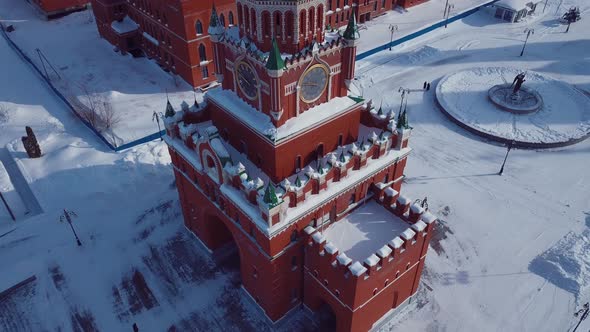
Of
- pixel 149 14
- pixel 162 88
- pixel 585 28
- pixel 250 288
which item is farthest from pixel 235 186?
pixel 585 28

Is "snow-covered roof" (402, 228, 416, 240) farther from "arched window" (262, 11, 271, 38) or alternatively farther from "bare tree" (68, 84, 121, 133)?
"bare tree" (68, 84, 121, 133)


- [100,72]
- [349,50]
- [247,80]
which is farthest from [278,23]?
[100,72]

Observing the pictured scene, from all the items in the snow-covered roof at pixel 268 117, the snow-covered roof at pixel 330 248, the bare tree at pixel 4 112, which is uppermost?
the snow-covered roof at pixel 268 117

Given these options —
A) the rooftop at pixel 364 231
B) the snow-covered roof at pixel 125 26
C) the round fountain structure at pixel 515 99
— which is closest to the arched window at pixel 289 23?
the rooftop at pixel 364 231

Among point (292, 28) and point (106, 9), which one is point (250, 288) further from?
point (106, 9)

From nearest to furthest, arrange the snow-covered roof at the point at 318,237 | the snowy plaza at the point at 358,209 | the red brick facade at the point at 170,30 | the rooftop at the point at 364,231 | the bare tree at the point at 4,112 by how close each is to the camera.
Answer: the snow-covered roof at the point at 318,237 < the rooftop at the point at 364,231 < the snowy plaza at the point at 358,209 < the bare tree at the point at 4,112 < the red brick facade at the point at 170,30

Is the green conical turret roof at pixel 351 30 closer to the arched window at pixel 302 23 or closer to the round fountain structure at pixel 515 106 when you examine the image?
the arched window at pixel 302 23

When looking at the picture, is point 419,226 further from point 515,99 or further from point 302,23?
point 515,99
